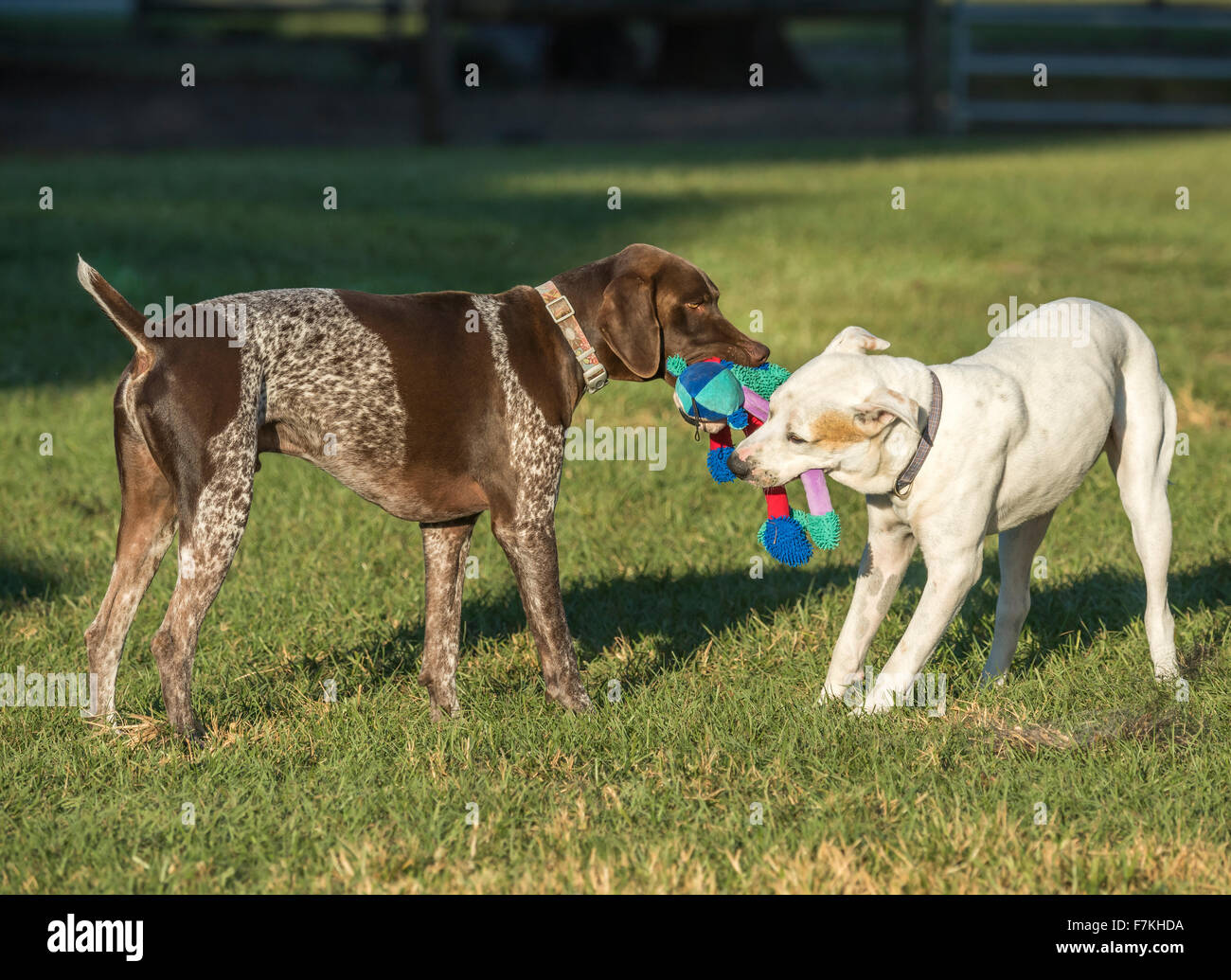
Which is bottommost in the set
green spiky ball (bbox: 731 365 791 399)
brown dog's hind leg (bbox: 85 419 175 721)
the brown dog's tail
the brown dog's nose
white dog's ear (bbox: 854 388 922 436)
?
brown dog's hind leg (bbox: 85 419 175 721)

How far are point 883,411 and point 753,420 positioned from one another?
0.78m

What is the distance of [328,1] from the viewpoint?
2475 cm

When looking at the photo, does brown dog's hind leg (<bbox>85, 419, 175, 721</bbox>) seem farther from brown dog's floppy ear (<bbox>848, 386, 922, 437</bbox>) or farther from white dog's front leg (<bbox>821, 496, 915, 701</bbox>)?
white dog's front leg (<bbox>821, 496, 915, 701</bbox>)

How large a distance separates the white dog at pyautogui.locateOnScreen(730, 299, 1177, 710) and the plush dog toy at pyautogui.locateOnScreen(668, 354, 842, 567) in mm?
196

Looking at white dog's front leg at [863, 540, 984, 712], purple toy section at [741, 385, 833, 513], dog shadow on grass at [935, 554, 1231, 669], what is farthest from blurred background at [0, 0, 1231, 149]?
white dog's front leg at [863, 540, 984, 712]

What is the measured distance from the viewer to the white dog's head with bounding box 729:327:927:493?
14.0 feet

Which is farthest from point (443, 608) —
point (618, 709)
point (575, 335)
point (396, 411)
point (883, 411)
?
point (883, 411)

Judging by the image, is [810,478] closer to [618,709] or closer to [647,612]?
[618,709]

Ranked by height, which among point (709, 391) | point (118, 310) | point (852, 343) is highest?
point (118, 310)

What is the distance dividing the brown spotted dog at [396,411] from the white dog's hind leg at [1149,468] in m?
1.23

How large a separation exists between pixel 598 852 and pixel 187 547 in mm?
1495

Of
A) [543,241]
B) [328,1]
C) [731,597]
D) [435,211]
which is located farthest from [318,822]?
[328,1]

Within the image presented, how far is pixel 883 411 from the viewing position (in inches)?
168

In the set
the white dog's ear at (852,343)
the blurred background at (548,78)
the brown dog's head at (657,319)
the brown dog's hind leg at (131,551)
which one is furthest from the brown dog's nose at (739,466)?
the blurred background at (548,78)
